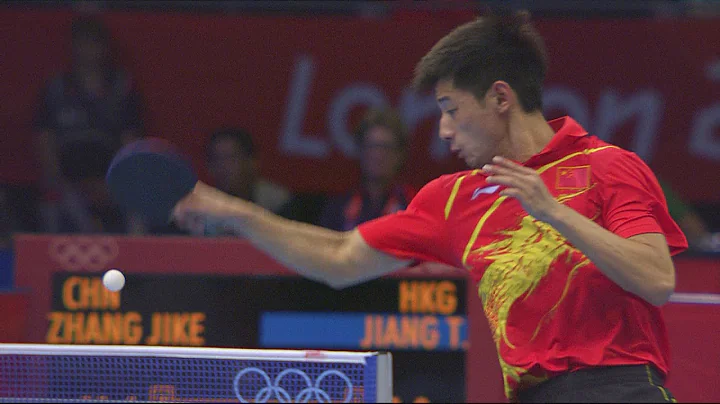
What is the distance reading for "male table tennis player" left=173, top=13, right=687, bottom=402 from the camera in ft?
9.02

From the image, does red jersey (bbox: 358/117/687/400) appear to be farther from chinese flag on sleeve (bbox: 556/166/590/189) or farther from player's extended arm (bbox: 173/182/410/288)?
player's extended arm (bbox: 173/182/410/288)

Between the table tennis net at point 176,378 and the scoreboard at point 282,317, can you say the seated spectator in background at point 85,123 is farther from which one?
the table tennis net at point 176,378

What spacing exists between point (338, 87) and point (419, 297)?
289cm

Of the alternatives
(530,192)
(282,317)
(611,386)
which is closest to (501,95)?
(530,192)

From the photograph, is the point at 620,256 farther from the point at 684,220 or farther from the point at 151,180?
the point at 684,220

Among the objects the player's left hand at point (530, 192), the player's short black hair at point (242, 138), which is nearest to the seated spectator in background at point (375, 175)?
the player's short black hair at point (242, 138)

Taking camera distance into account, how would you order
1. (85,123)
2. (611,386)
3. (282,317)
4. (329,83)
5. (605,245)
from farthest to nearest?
(329,83) → (85,123) → (282,317) → (611,386) → (605,245)

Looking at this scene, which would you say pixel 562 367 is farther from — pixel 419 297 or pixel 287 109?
pixel 287 109

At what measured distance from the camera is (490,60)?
123 inches

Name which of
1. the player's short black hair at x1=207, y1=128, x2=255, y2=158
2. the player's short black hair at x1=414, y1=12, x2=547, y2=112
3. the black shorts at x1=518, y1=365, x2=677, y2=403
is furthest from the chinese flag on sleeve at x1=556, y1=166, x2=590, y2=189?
the player's short black hair at x1=207, y1=128, x2=255, y2=158

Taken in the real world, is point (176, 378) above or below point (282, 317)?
below

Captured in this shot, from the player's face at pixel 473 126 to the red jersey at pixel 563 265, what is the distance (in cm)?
14

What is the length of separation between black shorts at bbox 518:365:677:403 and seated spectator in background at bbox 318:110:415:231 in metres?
3.43

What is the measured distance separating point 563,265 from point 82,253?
12.1 feet
